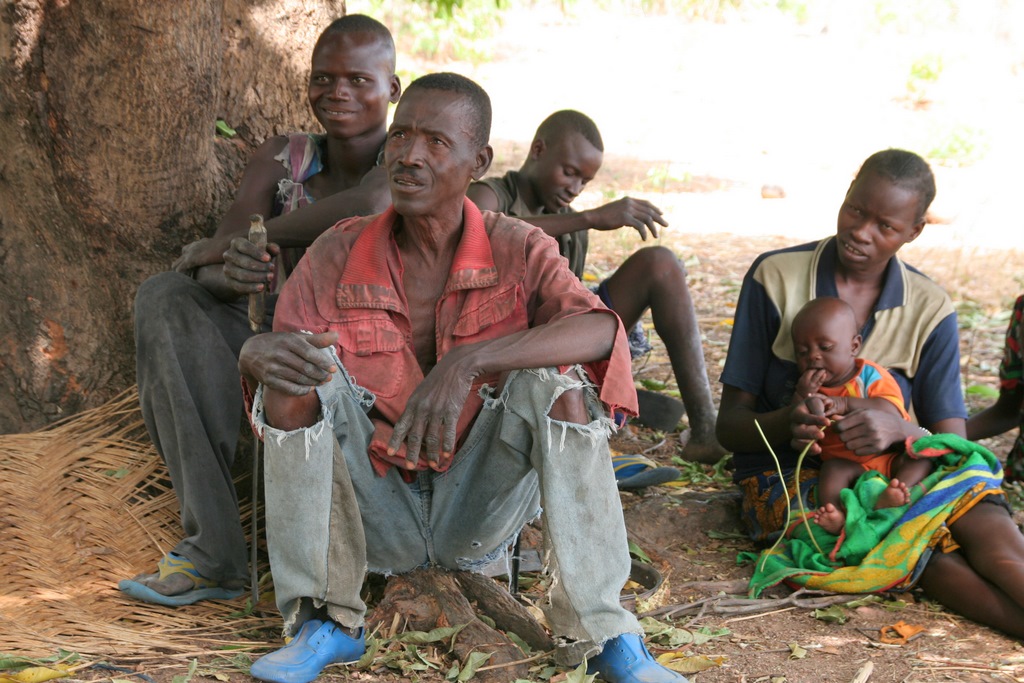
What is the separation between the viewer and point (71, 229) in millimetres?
3453

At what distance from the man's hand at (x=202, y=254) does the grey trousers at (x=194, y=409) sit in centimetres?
8

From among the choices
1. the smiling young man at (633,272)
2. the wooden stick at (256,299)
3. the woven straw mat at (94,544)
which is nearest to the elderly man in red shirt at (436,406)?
the wooden stick at (256,299)

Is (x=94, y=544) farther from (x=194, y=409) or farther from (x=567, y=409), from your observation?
(x=567, y=409)

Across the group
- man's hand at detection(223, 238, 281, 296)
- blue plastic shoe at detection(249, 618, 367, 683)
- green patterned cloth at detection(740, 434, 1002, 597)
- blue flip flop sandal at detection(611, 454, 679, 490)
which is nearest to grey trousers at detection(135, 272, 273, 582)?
man's hand at detection(223, 238, 281, 296)

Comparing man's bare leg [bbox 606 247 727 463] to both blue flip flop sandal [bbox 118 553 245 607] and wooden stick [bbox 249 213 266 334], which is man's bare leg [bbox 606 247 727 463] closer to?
wooden stick [bbox 249 213 266 334]

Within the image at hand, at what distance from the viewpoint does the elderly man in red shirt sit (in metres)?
2.38

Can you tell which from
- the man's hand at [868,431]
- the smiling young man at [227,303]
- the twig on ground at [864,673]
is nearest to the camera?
the twig on ground at [864,673]

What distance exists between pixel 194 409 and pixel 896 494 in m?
2.07

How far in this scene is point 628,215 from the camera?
145 inches

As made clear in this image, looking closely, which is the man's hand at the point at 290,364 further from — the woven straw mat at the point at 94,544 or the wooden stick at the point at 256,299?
the woven straw mat at the point at 94,544

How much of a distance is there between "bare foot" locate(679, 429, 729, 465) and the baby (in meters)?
0.87

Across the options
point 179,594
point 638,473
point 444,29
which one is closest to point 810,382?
point 638,473

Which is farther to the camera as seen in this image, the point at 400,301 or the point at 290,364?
the point at 400,301

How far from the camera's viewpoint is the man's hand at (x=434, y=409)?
7.95ft
